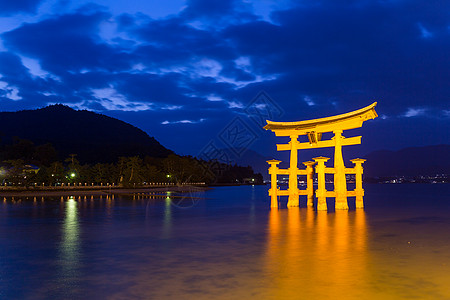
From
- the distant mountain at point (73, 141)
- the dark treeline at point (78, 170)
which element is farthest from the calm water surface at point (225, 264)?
the distant mountain at point (73, 141)

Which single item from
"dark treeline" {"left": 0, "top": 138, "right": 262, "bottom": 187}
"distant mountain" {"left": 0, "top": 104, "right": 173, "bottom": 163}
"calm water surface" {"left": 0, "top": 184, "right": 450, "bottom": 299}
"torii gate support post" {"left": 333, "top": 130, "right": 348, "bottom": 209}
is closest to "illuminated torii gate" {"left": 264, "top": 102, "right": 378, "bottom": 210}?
"torii gate support post" {"left": 333, "top": 130, "right": 348, "bottom": 209}

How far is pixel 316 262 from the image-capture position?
11.2 meters

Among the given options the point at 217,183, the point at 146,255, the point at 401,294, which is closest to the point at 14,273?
the point at 146,255

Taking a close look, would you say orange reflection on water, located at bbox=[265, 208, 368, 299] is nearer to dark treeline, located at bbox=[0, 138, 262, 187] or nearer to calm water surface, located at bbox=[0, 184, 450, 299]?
calm water surface, located at bbox=[0, 184, 450, 299]

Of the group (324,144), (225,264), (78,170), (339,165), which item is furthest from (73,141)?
(225,264)

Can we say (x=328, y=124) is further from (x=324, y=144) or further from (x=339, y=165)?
(x=339, y=165)

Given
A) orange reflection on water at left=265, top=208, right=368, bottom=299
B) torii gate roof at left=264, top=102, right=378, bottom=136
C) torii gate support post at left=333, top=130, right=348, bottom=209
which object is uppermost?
torii gate roof at left=264, top=102, right=378, bottom=136

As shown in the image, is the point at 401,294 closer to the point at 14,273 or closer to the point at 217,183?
the point at 14,273

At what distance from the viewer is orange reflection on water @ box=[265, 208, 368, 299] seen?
8.29 meters

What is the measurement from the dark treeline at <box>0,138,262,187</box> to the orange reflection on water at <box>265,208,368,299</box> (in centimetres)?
5349

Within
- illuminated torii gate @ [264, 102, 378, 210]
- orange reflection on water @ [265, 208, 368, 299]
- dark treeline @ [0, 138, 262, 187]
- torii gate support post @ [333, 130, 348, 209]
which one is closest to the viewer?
orange reflection on water @ [265, 208, 368, 299]

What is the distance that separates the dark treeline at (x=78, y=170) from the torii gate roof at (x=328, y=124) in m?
46.0

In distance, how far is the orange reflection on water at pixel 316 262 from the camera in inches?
326

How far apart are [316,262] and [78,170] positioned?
66163 millimetres
